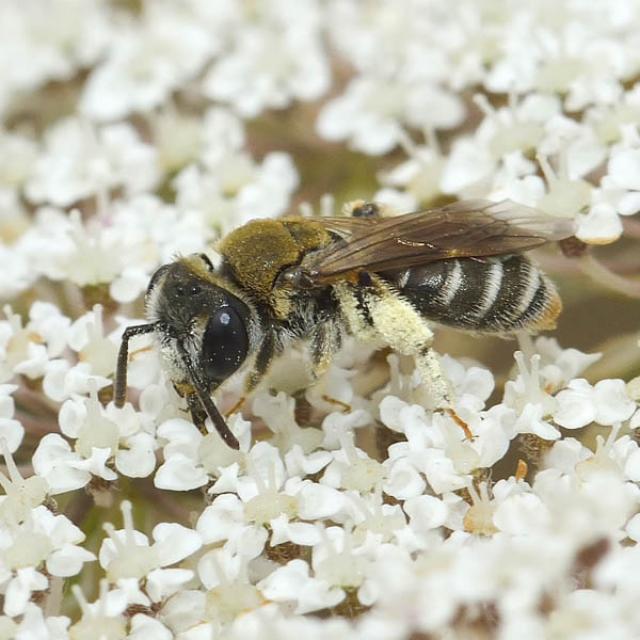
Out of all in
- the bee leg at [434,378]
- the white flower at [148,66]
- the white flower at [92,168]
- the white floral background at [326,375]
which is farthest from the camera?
the white flower at [148,66]

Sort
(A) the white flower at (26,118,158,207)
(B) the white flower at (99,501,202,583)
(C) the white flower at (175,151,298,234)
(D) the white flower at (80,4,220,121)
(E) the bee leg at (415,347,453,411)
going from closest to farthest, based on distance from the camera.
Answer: (B) the white flower at (99,501,202,583) < (E) the bee leg at (415,347,453,411) < (C) the white flower at (175,151,298,234) < (A) the white flower at (26,118,158,207) < (D) the white flower at (80,4,220,121)

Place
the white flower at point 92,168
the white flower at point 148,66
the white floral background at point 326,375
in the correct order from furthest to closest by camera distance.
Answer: the white flower at point 148,66
the white flower at point 92,168
the white floral background at point 326,375

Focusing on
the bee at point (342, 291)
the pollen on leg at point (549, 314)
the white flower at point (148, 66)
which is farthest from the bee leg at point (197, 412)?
the white flower at point (148, 66)

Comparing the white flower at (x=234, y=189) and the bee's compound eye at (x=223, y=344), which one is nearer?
the bee's compound eye at (x=223, y=344)

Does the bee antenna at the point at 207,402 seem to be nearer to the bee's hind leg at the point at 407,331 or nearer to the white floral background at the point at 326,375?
the white floral background at the point at 326,375

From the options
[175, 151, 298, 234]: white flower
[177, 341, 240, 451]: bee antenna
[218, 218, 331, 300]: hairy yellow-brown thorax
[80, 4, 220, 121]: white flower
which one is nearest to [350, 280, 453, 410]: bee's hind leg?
[218, 218, 331, 300]: hairy yellow-brown thorax

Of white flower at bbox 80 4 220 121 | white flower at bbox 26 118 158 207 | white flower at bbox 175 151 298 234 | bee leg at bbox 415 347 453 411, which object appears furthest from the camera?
white flower at bbox 80 4 220 121

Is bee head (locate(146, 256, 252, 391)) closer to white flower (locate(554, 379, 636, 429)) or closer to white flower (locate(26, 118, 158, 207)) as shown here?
white flower (locate(554, 379, 636, 429))

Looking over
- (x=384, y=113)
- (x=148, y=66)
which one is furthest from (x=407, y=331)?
(x=148, y=66)
